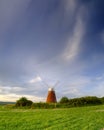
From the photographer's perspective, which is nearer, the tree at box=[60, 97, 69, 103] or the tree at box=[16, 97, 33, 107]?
the tree at box=[16, 97, 33, 107]

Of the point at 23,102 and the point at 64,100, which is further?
the point at 64,100

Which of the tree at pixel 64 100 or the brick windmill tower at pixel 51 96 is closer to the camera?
the tree at pixel 64 100

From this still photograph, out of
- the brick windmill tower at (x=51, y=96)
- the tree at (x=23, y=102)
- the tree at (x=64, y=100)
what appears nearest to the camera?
the tree at (x=23, y=102)

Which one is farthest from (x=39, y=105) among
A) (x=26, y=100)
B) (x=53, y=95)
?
(x=53, y=95)

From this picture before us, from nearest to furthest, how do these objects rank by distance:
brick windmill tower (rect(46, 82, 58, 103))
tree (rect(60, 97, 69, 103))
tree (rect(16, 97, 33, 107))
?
tree (rect(16, 97, 33, 107)) → tree (rect(60, 97, 69, 103)) → brick windmill tower (rect(46, 82, 58, 103))

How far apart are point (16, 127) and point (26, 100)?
22.1 metres

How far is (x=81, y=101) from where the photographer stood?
37344 mm

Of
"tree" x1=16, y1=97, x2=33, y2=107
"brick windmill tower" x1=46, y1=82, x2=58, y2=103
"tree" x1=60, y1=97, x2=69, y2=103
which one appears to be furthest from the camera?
"brick windmill tower" x1=46, y1=82, x2=58, y2=103

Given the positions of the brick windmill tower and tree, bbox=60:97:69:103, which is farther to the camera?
the brick windmill tower

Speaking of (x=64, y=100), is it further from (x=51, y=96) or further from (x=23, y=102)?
(x=23, y=102)

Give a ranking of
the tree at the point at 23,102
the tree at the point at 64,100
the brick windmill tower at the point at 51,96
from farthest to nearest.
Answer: the brick windmill tower at the point at 51,96, the tree at the point at 64,100, the tree at the point at 23,102

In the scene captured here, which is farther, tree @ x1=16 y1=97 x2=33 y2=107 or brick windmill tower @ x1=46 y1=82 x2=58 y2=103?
brick windmill tower @ x1=46 y1=82 x2=58 y2=103

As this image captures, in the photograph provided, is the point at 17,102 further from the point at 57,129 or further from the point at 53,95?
the point at 57,129

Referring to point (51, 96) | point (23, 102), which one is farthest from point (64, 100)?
point (23, 102)
